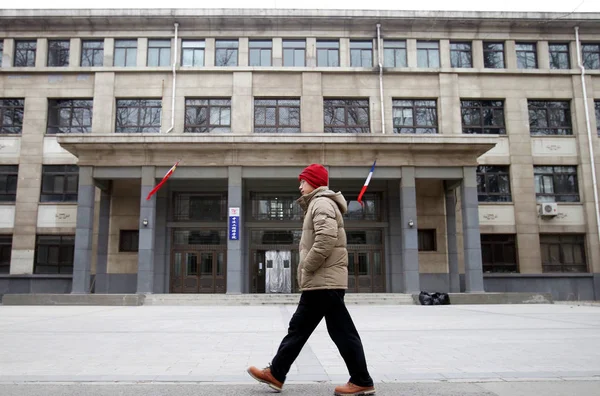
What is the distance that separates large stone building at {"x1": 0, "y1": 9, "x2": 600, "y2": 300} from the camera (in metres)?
23.1

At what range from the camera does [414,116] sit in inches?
951

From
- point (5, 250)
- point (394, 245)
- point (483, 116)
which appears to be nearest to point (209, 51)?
point (394, 245)

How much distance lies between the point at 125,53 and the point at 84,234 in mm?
9570

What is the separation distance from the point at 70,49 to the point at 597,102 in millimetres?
26388

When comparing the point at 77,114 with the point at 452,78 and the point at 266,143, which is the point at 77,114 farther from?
the point at 452,78

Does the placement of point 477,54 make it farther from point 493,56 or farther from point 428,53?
point 428,53

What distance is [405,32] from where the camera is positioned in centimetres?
2467

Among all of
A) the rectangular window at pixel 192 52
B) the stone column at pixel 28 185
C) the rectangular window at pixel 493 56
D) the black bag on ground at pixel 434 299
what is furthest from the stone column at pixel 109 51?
the rectangular window at pixel 493 56

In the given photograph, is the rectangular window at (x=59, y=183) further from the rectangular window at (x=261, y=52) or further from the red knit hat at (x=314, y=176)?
the red knit hat at (x=314, y=176)

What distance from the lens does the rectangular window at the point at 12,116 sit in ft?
79.2

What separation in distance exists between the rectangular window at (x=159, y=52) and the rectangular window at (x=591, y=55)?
20926 mm

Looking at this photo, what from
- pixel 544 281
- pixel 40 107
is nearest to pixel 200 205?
pixel 40 107

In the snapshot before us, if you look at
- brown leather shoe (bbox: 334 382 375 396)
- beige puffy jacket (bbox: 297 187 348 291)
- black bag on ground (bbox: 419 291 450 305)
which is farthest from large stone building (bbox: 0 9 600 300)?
brown leather shoe (bbox: 334 382 375 396)

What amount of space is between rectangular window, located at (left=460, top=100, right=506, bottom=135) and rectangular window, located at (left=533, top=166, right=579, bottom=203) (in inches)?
109
